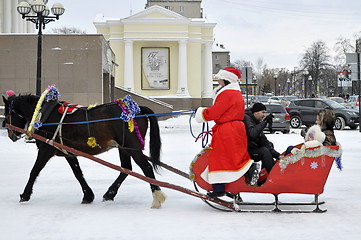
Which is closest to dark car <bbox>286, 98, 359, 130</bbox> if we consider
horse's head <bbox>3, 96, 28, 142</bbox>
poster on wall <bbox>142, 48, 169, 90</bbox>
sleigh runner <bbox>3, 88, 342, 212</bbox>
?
poster on wall <bbox>142, 48, 169, 90</bbox>

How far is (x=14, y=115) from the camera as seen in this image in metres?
8.71

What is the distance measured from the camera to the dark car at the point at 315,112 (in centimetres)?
2761

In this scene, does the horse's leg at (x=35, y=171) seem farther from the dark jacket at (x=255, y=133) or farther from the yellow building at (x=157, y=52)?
the yellow building at (x=157, y=52)

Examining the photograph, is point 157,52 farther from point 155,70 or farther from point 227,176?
point 227,176

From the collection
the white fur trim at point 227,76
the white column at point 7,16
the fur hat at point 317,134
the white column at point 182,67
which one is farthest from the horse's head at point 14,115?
the white column at point 7,16

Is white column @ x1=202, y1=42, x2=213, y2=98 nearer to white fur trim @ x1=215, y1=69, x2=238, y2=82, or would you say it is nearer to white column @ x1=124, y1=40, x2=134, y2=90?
white column @ x1=124, y1=40, x2=134, y2=90

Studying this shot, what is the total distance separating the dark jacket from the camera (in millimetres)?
7246

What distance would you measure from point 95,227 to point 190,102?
39.6 metres

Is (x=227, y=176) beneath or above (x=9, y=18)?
beneath

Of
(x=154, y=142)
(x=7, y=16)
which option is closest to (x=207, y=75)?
(x=7, y=16)

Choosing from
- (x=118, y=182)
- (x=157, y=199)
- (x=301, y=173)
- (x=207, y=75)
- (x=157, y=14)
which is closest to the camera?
(x=301, y=173)

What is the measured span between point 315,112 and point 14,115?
22.3 meters

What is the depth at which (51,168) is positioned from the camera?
41.0 ft

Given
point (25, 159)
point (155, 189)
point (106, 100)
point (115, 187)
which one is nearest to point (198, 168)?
point (155, 189)
